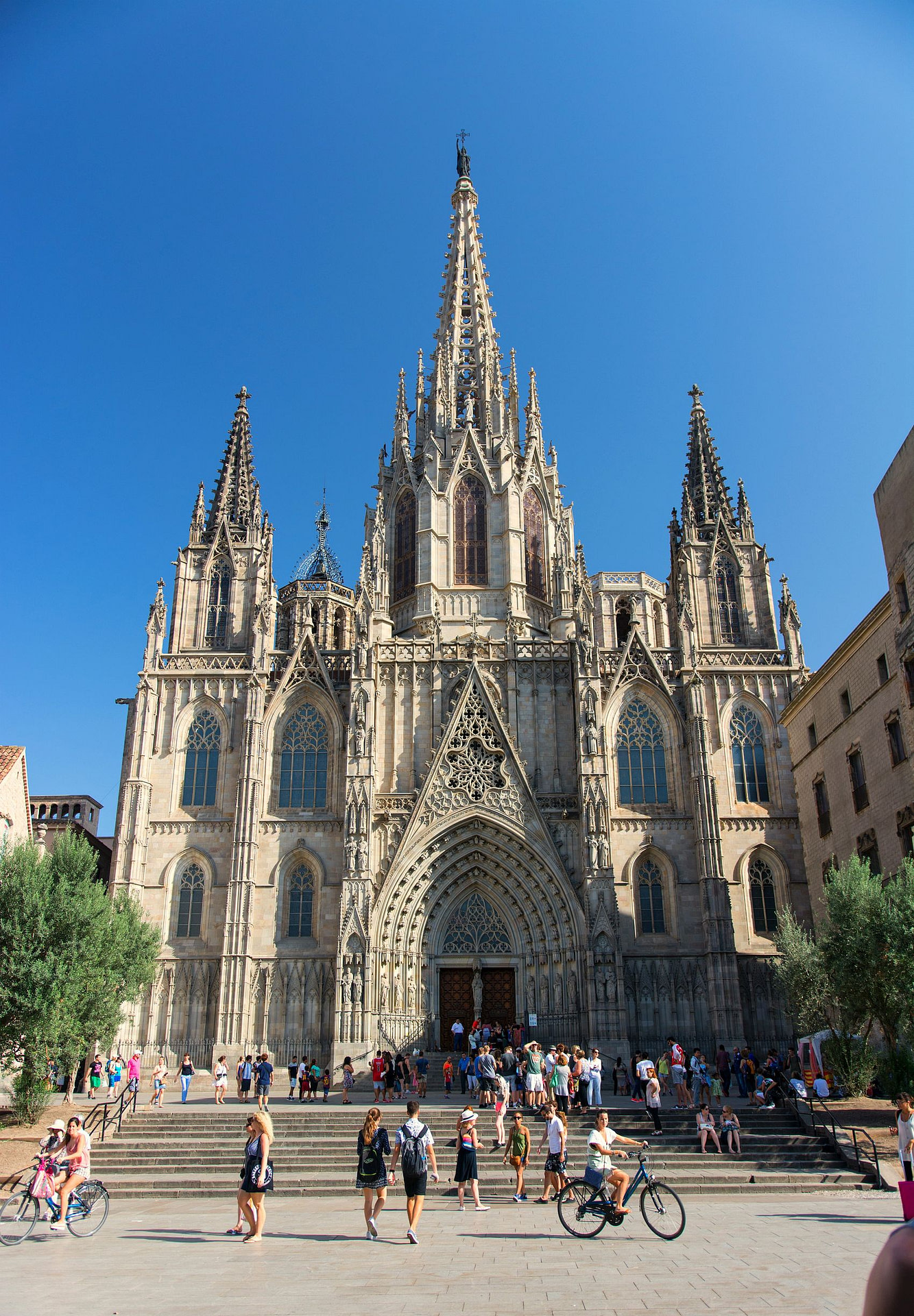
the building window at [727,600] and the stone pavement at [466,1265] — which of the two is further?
the building window at [727,600]

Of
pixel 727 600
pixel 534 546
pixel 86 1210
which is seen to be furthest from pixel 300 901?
pixel 86 1210

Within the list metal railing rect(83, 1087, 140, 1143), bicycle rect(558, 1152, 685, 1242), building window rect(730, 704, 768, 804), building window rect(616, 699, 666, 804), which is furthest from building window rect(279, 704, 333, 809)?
bicycle rect(558, 1152, 685, 1242)

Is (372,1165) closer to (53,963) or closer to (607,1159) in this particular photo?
(607,1159)

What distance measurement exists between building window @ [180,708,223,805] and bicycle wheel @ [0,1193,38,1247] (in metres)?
23.3

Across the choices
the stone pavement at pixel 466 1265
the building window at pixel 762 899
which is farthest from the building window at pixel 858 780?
the stone pavement at pixel 466 1265

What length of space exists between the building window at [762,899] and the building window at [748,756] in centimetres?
251

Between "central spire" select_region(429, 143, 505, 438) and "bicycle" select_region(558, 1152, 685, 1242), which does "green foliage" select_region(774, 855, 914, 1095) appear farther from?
"central spire" select_region(429, 143, 505, 438)

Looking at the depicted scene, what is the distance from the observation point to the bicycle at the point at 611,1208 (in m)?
12.5

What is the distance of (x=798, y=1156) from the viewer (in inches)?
753

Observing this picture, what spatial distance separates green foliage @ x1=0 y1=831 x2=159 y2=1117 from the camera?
22500 mm

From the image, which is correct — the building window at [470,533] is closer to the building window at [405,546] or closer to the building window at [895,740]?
the building window at [405,546]

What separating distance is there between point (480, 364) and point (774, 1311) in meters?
43.1

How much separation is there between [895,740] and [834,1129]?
39.2ft

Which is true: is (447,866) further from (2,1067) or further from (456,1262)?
(456,1262)
